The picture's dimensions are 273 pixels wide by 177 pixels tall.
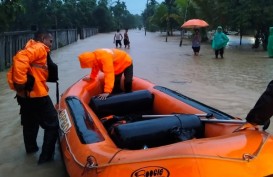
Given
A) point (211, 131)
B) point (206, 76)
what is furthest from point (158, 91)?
point (206, 76)

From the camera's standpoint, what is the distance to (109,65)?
616 cm

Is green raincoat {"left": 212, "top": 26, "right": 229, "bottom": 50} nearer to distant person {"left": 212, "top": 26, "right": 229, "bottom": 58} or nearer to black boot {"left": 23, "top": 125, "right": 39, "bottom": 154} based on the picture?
distant person {"left": 212, "top": 26, "right": 229, "bottom": 58}

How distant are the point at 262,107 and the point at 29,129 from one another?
10.7 feet

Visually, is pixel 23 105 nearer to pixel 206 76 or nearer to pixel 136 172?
pixel 136 172

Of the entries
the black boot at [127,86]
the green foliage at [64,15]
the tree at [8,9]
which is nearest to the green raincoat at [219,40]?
the tree at [8,9]

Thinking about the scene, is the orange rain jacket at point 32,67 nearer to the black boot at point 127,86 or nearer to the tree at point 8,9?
the black boot at point 127,86

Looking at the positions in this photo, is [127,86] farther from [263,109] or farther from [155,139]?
[263,109]

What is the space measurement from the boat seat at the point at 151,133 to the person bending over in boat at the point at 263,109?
0.78 m

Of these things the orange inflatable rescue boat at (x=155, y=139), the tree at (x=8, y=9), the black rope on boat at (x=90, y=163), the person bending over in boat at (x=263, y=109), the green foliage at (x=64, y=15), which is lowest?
the black rope on boat at (x=90, y=163)

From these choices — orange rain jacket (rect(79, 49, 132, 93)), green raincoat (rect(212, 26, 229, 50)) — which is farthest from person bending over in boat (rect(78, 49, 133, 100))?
green raincoat (rect(212, 26, 229, 50))

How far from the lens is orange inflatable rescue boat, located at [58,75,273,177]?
3.07 m

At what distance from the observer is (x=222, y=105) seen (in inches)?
337

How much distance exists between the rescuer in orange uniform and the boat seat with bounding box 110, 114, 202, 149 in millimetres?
1179

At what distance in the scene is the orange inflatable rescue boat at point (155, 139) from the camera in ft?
10.1
